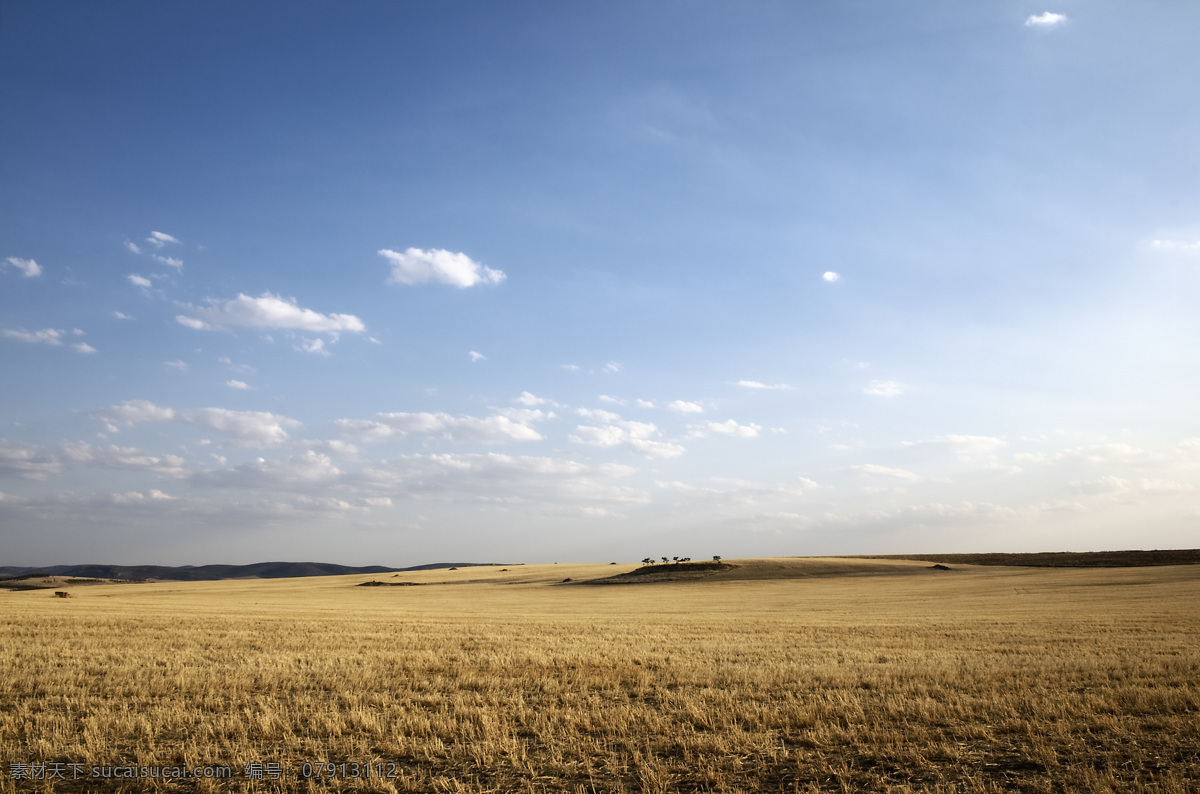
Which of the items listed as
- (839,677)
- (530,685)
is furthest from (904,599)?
(530,685)

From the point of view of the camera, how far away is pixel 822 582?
6625 cm

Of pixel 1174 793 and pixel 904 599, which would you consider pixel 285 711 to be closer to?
pixel 1174 793

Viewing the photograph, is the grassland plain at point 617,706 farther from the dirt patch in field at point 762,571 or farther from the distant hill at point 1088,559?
the distant hill at point 1088,559

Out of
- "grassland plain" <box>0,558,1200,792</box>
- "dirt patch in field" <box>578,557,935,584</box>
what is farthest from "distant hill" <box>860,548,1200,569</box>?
"grassland plain" <box>0,558,1200,792</box>

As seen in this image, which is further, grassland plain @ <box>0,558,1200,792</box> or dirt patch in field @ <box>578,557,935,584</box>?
dirt patch in field @ <box>578,557,935,584</box>

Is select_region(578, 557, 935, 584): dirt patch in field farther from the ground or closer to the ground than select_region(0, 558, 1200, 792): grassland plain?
closer to the ground

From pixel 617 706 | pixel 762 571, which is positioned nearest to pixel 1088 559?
pixel 762 571

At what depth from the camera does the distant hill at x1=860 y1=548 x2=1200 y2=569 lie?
256 feet

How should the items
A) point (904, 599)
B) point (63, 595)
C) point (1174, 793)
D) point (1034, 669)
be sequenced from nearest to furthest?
point (1174, 793) < point (1034, 669) < point (904, 599) < point (63, 595)

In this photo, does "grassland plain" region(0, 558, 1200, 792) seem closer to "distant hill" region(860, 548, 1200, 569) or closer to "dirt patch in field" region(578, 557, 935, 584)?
"dirt patch in field" region(578, 557, 935, 584)

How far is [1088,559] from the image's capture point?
84.7m

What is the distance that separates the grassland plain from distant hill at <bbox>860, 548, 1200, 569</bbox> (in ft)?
227

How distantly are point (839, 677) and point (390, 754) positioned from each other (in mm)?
9647

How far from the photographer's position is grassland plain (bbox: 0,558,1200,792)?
26.6 feet
